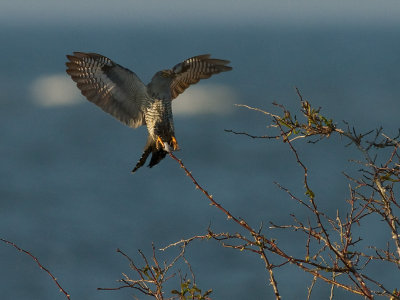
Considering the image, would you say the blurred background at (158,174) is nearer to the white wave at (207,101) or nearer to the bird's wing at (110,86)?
the white wave at (207,101)

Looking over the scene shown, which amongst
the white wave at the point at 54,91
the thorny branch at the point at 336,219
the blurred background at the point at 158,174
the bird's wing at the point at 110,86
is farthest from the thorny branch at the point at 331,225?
the white wave at the point at 54,91

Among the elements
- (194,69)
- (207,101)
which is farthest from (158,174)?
(194,69)

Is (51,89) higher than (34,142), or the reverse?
(51,89)

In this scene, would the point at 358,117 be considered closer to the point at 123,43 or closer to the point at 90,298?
the point at 90,298

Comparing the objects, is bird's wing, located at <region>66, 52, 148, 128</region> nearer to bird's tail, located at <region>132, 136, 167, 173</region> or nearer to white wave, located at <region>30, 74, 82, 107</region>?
bird's tail, located at <region>132, 136, 167, 173</region>

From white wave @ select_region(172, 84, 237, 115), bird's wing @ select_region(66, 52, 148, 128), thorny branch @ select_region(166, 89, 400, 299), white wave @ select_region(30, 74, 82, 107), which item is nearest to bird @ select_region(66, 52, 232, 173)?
bird's wing @ select_region(66, 52, 148, 128)

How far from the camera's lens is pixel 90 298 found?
3212 centimetres

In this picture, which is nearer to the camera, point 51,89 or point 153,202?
point 153,202

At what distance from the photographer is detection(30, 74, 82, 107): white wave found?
71.3m

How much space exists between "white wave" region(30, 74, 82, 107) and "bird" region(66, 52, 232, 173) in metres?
64.0

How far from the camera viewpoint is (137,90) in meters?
6.54

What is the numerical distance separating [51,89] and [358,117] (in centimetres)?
2842

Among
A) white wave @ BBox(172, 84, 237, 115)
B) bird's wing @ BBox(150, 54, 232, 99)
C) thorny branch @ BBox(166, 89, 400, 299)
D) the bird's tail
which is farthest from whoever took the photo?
white wave @ BBox(172, 84, 237, 115)

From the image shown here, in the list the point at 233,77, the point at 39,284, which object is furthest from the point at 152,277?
the point at 233,77
